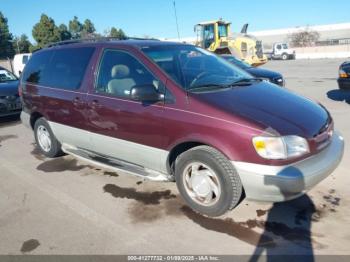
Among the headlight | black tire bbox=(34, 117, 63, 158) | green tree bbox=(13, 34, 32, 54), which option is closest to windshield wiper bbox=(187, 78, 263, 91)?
the headlight

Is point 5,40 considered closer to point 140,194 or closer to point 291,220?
point 140,194

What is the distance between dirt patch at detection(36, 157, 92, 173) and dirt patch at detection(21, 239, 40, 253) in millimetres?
1981

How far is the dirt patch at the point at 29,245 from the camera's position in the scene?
3183 mm

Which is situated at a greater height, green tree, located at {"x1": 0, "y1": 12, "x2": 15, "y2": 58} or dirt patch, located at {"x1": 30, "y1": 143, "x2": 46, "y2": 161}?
green tree, located at {"x1": 0, "y1": 12, "x2": 15, "y2": 58}

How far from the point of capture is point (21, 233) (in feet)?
11.4

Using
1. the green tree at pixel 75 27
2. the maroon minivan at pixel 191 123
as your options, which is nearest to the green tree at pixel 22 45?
the green tree at pixel 75 27

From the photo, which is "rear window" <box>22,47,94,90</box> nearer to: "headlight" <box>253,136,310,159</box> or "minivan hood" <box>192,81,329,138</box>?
"minivan hood" <box>192,81,329,138</box>

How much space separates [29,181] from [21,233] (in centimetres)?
149

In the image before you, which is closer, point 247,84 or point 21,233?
point 21,233

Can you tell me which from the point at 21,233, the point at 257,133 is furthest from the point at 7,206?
the point at 257,133

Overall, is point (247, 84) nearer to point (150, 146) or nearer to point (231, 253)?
point (150, 146)

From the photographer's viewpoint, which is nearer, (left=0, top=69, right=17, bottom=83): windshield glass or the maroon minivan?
the maroon minivan

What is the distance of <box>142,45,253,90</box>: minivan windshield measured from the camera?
3.93 m

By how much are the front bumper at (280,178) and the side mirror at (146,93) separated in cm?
110
